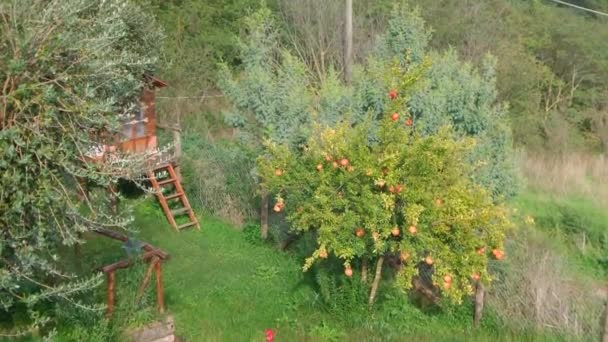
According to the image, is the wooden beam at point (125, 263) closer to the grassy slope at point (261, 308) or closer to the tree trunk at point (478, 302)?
the grassy slope at point (261, 308)

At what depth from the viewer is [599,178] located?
1689cm

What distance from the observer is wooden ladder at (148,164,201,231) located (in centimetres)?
1245

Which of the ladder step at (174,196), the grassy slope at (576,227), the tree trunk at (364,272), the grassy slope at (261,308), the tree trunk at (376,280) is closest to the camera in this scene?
the grassy slope at (261,308)

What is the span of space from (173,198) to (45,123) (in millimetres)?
8533

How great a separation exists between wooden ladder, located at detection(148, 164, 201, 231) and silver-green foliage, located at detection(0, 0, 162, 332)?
6961 mm

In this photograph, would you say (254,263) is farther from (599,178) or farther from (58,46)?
(599,178)

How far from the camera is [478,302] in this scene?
7922mm

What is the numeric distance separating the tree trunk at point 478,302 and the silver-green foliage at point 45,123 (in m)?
4.33

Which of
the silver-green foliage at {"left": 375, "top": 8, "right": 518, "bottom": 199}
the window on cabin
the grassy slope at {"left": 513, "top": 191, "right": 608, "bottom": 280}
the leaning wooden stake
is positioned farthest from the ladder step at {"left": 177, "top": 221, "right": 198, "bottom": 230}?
the grassy slope at {"left": 513, "top": 191, "right": 608, "bottom": 280}

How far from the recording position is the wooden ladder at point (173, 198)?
40.9 ft

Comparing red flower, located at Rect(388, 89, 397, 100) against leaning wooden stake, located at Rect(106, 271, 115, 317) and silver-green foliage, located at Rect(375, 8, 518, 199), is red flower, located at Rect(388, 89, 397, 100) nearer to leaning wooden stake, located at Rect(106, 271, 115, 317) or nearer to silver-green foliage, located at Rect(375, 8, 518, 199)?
silver-green foliage, located at Rect(375, 8, 518, 199)

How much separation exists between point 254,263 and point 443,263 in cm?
413

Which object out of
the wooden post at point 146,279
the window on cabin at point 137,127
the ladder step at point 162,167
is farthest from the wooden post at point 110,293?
the window on cabin at point 137,127

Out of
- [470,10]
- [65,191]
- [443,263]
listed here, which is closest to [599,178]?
[470,10]
